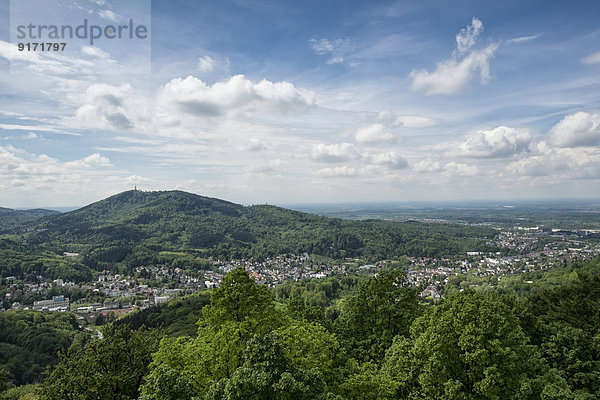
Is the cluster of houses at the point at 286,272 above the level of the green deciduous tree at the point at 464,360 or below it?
below

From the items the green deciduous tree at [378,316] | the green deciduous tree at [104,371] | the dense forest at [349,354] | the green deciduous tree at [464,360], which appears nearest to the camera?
the dense forest at [349,354]

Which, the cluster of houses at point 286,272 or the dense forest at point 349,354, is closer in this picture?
the dense forest at point 349,354

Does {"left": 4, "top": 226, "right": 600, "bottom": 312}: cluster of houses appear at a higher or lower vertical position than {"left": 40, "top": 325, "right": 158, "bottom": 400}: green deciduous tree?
lower

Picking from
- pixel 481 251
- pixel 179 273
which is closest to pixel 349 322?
pixel 179 273

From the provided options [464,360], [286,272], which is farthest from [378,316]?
[286,272]

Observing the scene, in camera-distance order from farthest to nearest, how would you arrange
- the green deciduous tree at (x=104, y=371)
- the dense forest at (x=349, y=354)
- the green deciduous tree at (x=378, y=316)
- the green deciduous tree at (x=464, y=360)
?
the green deciduous tree at (x=378, y=316), the green deciduous tree at (x=104, y=371), the green deciduous tree at (x=464, y=360), the dense forest at (x=349, y=354)

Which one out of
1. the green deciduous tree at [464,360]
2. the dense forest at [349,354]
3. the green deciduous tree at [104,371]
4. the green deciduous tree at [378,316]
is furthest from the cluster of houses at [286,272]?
the green deciduous tree at [104,371]

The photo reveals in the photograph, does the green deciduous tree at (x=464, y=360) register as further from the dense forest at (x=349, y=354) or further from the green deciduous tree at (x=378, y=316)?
the green deciduous tree at (x=378, y=316)

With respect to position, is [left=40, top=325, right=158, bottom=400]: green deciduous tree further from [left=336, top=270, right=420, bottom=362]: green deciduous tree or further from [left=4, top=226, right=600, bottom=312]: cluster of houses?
[left=4, top=226, right=600, bottom=312]: cluster of houses

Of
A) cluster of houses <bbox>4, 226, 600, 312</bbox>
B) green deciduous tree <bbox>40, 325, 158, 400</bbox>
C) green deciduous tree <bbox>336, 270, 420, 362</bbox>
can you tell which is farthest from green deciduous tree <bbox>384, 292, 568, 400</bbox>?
cluster of houses <bbox>4, 226, 600, 312</bbox>

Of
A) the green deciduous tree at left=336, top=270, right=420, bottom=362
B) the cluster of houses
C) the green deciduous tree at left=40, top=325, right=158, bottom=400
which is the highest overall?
the green deciduous tree at left=336, top=270, right=420, bottom=362

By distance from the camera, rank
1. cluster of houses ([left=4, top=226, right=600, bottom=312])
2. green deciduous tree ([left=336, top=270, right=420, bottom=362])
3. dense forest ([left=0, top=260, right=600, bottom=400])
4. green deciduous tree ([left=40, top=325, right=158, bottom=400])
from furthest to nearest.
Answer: cluster of houses ([left=4, top=226, right=600, bottom=312]) < green deciduous tree ([left=336, top=270, right=420, bottom=362]) < green deciduous tree ([left=40, top=325, right=158, bottom=400]) < dense forest ([left=0, top=260, right=600, bottom=400])
